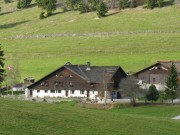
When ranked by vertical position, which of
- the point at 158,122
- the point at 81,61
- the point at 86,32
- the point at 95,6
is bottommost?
the point at 158,122

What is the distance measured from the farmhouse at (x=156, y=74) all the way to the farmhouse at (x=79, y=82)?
677cm

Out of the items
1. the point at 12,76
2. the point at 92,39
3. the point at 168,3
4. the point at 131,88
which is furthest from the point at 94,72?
the point at 168,3

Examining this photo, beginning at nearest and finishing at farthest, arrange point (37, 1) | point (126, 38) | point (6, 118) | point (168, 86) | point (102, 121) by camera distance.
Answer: point (6, 118), point (102, 121), point (168, 86), point (126, 38), point (37, 1)

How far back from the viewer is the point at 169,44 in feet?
354

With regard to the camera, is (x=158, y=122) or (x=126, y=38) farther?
(x=126, y=38)

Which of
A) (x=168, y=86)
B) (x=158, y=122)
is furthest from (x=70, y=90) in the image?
(x=158, y=122)

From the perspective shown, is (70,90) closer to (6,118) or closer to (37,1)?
(6,118)

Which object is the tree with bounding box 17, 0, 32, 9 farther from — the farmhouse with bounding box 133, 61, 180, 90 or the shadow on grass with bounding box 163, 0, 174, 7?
the farmhouse with bounding box 133, 61, 180, 90

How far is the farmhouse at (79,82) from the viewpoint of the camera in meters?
74.8

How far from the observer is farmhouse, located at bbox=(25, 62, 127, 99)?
7475 centimetres

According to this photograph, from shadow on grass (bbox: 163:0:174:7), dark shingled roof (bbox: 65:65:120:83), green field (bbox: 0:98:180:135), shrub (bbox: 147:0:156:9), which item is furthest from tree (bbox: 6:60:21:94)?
shadow on grass (bbox: 163:0:174:7)

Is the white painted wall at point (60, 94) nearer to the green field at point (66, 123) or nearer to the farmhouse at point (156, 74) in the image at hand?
the farmhouse at point (156, 74)

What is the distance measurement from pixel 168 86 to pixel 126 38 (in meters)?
55.8

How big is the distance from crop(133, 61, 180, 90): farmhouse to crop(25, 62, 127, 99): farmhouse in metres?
6.77
